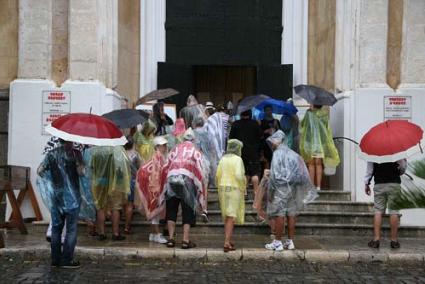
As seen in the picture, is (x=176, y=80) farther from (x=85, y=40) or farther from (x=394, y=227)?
(x=394, y=227)

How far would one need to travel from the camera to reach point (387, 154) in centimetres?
994

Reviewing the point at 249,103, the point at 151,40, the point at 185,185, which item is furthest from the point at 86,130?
the point at 151,40

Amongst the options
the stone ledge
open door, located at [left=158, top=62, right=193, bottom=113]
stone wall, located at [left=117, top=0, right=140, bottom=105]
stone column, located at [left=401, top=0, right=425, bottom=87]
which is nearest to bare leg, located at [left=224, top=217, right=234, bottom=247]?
the stone ledge

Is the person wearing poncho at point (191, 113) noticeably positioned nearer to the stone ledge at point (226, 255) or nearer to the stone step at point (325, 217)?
the stone step at point (325, 217)

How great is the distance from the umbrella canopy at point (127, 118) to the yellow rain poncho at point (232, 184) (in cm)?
182

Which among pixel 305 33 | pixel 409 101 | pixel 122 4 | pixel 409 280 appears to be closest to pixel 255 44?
pixel 305 33

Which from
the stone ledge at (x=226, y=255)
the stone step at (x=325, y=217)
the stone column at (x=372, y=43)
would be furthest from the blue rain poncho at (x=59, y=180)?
the stone column at (x=372, y=43)

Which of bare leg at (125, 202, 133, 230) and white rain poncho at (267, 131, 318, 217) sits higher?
white rain poncho at (267, 131, 318, 217)

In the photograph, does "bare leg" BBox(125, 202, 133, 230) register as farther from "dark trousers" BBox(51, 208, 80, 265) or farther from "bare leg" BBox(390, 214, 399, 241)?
"bare leg" BBox(390, 214, 399, 241)

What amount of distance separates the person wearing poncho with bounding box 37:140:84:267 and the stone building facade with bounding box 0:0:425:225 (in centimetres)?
405

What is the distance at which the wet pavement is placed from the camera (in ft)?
29.7

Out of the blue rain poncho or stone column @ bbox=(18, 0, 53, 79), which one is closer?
the blue rain poncho

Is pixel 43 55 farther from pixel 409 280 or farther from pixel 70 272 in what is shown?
pixel 409 280

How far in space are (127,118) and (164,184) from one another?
56.9 inches
